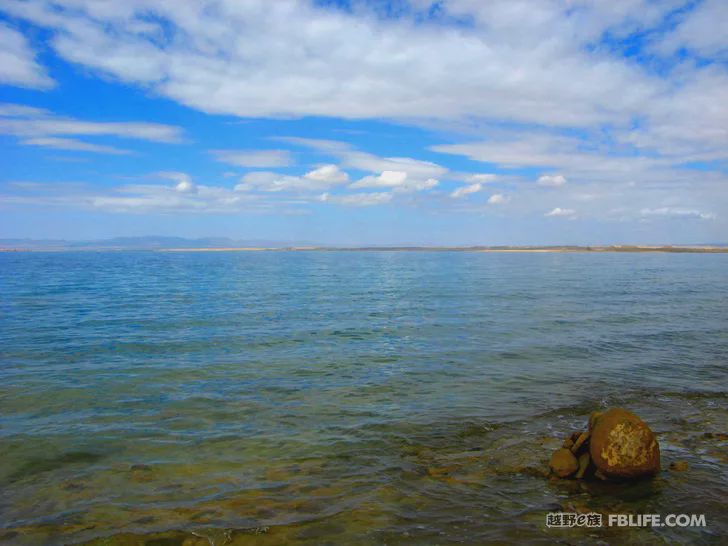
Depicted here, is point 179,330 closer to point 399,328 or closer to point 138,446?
point 399,328

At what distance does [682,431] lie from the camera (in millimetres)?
14078

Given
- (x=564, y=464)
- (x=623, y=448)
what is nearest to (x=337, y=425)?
(x=564, y=464)

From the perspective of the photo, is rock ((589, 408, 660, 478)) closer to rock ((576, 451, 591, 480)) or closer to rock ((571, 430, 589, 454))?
rock ((576, 451, 591, 480))

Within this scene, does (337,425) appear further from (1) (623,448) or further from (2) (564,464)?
(1) (623,448)

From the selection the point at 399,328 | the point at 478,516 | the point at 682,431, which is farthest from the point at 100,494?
the point at 399,328

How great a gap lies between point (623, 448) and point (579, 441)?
107 cm

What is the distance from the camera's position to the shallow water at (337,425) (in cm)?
969

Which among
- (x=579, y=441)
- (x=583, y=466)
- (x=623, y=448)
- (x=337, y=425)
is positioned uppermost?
(x=623, y=448)

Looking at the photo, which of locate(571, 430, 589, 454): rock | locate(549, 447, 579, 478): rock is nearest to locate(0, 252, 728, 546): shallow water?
locate(549, 447, 579, 478): rock

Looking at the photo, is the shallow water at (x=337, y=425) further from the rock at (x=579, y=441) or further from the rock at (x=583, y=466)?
the rock at (x=579, y=441)

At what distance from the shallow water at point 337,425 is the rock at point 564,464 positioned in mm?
401

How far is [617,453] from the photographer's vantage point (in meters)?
10.8

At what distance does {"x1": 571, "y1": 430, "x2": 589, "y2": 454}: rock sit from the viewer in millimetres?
11562

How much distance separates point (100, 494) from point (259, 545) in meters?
4.45
